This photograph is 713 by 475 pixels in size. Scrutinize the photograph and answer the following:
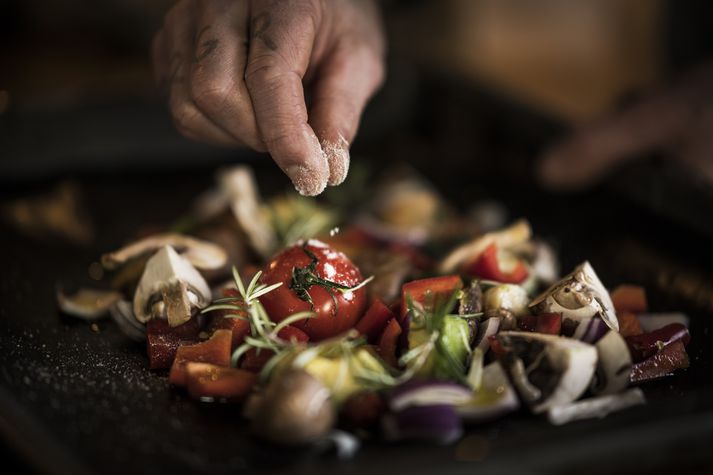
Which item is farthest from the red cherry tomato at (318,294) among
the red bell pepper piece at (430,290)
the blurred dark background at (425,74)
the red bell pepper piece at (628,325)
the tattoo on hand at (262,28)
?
the blurred dark background at (425,74)

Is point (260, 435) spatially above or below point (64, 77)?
above

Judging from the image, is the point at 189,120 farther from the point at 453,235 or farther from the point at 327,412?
the point at 453,235

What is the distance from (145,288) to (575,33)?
18.1 ft

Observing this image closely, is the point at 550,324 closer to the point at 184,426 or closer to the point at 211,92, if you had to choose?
the point at 184,426

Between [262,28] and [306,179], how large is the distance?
0.44 metres

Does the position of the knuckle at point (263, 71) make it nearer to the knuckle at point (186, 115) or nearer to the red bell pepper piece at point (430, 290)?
the knuckle at point (186, 115)

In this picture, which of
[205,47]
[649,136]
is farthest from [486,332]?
[649,136]

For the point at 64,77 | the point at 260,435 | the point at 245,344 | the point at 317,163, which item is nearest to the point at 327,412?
the point at 260,435

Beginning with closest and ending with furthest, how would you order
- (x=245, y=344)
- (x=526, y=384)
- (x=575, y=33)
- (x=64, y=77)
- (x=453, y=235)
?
1. (x=526, y=384)
2. (x=245, y=344)
3. (x=453, y=235)
4. (x=64, y=77)
5. (x=575, y=33)

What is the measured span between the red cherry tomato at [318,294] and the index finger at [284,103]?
0.19 meters

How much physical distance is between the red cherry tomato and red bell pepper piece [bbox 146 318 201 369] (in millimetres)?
210

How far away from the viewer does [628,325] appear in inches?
90.5

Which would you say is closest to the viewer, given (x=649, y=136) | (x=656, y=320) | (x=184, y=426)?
(x=184, y=426)

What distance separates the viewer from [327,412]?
5.98 ft
